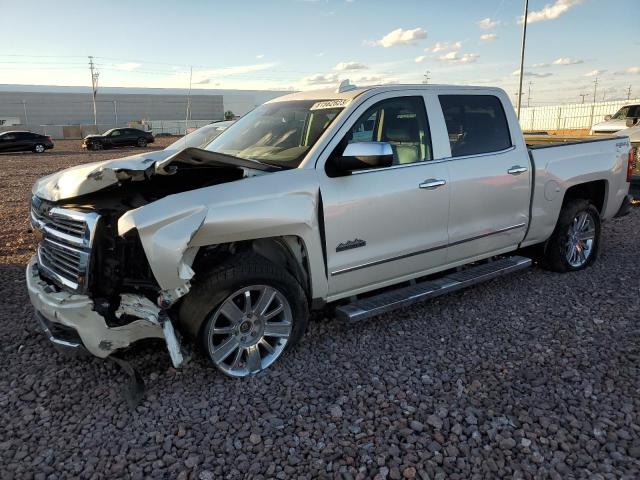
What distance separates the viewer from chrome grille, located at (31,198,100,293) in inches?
119

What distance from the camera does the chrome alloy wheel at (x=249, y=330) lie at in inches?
132

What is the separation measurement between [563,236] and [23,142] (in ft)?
104

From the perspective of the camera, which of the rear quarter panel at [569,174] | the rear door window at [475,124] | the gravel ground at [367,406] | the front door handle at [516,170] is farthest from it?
the rear quarter panel at [569,174]

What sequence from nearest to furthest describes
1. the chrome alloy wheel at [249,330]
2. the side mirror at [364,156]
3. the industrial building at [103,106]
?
the chrome alloy wheel at [249,330] → the side mirror at [364,156] → the industrial building at [103,106]

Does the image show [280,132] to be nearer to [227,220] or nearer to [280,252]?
Result: [280,252]

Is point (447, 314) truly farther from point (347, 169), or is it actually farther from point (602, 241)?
point (602, 241)

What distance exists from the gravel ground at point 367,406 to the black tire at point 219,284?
1.56 feet

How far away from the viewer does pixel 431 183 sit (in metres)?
4.09

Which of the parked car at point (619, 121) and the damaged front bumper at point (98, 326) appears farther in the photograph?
the parked car at point (619, 121)

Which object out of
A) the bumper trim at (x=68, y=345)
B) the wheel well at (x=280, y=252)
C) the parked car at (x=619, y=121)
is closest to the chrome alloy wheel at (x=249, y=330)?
the wheel well at (x=280, y=252)

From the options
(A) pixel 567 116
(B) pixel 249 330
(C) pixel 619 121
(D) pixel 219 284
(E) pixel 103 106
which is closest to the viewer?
(D) pixel 219 284

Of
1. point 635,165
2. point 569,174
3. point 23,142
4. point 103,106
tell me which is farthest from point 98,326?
point 103,106

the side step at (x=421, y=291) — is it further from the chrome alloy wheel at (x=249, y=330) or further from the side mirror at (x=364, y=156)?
the side mirror at (x=364, y=156)

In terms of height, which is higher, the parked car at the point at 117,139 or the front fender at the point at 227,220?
the front fender at the point at 227,220
